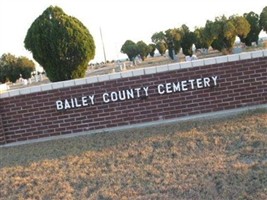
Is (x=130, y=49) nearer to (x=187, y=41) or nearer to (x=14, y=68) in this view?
(x=187, y=41)

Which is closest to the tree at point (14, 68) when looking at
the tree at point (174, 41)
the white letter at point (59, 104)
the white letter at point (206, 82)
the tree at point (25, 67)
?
the tree at point (25, 67)

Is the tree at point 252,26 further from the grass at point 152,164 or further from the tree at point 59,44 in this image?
the grass at point 152,164

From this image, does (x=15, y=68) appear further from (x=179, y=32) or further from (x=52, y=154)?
(x=52, y=154)

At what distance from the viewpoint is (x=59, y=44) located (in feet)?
31.7

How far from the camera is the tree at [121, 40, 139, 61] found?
73312 millimetres

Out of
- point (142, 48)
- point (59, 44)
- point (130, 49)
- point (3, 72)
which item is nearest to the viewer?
point (59, 44)

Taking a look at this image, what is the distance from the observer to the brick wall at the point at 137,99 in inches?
344

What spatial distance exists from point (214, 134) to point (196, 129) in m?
0.48

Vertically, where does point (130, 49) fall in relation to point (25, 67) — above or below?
above

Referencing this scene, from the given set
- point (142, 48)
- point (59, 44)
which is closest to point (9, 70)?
point (142, 48)

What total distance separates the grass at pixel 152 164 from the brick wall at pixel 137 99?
620 millimetres

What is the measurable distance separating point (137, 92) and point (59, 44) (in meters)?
2.11

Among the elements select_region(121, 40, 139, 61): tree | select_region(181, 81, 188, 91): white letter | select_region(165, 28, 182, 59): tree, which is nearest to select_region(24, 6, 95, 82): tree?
select_region(181, 81, 188, 91): white letter

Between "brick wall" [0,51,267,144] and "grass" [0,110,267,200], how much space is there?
0.62 meters
